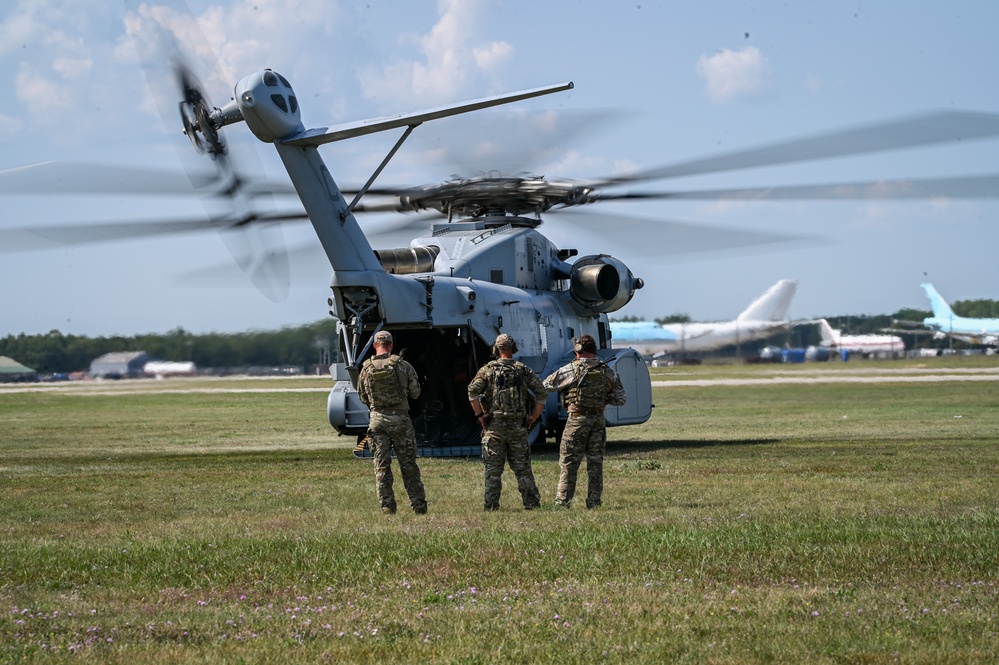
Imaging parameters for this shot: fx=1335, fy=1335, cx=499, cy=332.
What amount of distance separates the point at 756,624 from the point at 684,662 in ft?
3.09

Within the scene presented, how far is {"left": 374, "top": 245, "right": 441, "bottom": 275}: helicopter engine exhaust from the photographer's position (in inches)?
872

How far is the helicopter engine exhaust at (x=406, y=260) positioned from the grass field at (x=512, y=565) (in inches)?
143

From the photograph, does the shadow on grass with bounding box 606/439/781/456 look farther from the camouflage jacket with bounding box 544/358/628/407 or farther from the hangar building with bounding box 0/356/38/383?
the hangar building with bounding box 0/356/38/383

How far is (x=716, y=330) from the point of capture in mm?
109875

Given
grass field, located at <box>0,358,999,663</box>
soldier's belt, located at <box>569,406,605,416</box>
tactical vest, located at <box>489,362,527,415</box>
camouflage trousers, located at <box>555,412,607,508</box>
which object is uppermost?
tactical vest, located at <box>489,362,527,415</box>

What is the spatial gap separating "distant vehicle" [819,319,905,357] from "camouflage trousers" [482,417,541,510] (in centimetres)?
11244

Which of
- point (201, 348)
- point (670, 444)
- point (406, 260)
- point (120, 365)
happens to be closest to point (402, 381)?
point (406, 260)

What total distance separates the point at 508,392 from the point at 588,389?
0.82m

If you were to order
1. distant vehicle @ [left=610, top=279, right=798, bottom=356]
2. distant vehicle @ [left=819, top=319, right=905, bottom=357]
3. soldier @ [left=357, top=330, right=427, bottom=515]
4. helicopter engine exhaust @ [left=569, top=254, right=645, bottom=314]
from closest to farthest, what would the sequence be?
soldier @ [left=357, top=330, right=427, bottom=515], helicopter engine exhaust @ [left=569, top=254, right=645, bottom=314], distant vehicle @ [left=610, top=279, right=798, bottom=356], distant vehicle @ [left=819, top=319, right=905, bottom=357]

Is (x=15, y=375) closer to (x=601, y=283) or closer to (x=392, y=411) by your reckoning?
(x=601, y=283)

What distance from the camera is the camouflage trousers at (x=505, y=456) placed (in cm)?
1327

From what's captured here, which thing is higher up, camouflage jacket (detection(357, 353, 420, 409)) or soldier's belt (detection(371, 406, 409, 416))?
camouflage jacket (detection(357, 353, 420, 409))

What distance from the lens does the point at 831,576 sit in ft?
30.0

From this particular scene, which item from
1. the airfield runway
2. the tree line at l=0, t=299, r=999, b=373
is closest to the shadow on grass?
the tree line at l=0, t=299, r=999, b=373
